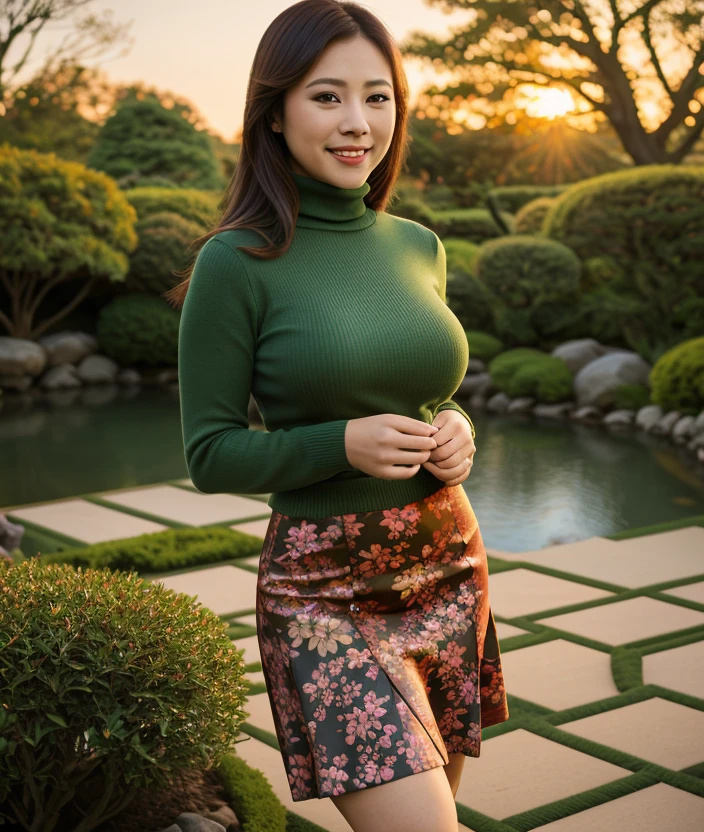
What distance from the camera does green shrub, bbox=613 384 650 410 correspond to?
978 centimetres

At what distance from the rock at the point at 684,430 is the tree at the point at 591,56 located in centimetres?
940

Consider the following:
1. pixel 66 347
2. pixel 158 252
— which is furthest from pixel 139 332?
pixel 158 252

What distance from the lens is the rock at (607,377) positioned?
993 cm

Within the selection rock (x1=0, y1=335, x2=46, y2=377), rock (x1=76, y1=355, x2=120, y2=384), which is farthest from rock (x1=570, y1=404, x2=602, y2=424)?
rock (x1=0, y1=335, x2=46, y2=377)

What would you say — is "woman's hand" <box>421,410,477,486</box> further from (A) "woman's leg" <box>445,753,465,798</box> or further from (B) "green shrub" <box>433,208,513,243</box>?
(B) "green shrub" <box>433,208,513,243</box>

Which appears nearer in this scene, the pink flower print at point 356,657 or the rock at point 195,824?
the pink flower print at point 356,657

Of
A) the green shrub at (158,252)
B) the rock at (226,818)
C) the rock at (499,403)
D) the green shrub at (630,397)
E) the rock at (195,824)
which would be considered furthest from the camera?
the green shrub at (158,252)

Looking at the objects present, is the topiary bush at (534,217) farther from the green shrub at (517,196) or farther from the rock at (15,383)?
the rock at (15,383)

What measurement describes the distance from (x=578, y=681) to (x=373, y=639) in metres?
1.86

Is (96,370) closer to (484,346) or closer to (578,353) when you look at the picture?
(484,346)

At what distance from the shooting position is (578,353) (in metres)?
10.7

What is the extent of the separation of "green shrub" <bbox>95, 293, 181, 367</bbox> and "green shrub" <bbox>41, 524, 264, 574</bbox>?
26.2 feet

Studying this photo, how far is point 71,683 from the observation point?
190cm

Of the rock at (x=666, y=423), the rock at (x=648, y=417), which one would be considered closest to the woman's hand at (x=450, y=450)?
the rock at (x=666, y=423)
